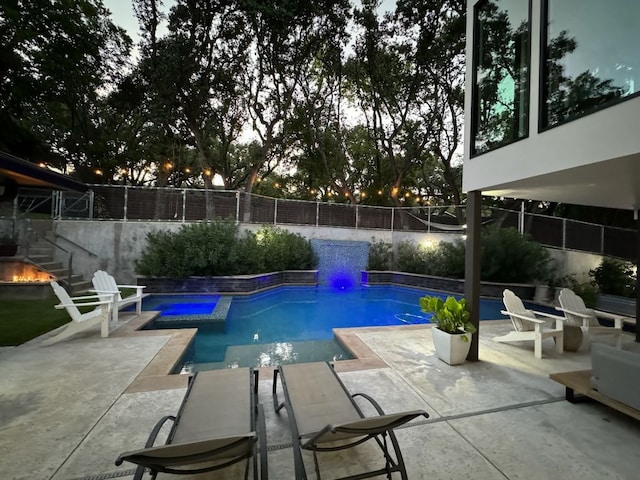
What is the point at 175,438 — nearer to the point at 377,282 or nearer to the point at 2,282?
the point at 2,282

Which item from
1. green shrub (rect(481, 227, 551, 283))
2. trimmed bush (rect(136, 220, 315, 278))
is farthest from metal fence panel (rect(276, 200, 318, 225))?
green shrub (rect(481, 227, 551, 283))

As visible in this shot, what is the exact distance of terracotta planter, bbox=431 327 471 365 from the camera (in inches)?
168

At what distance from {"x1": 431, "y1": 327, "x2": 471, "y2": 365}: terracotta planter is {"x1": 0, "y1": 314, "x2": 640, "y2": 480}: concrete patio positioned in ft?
0.42

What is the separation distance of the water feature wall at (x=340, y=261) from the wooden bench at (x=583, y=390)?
10.8 metres

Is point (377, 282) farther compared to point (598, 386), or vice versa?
point (377, 282)

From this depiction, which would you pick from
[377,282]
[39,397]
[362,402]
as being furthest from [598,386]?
[377,282]

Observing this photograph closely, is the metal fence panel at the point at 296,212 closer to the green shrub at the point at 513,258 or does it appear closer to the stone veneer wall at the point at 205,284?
the stone veneer wall at the point at 205,284

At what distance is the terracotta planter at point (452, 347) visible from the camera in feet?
14.0

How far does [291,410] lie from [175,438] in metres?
0.83

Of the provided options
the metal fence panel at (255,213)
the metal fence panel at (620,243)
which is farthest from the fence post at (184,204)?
the metal fence panel at (620,243)

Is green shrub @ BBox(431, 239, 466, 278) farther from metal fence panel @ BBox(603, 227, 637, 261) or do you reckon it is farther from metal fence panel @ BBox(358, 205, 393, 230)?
metal fence panel @ BBox(603, 227, 637, 261)

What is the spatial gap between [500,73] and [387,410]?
Answer: 4739mm

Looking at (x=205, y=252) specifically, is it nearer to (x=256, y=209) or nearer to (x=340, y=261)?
Result: (x=256, y=209)

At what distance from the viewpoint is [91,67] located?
517 inches
